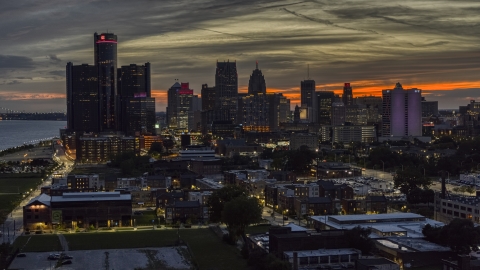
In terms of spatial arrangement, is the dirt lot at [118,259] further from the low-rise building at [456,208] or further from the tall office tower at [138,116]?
the tall office tower at [138,116]

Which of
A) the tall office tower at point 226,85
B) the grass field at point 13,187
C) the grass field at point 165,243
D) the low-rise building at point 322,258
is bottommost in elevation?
the grass field at point 165,243

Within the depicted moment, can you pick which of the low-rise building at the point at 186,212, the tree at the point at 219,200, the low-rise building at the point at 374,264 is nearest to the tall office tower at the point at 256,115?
the low-rise building at the point at 186,212

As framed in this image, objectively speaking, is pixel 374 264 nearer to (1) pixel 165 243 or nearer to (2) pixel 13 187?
(1) pixel 165 243

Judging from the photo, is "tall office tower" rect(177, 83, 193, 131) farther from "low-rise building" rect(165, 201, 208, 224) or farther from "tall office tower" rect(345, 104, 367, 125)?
"low-rise building" rect(165, 201, 208, 224)

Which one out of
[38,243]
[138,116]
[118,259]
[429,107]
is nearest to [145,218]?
[38,243]

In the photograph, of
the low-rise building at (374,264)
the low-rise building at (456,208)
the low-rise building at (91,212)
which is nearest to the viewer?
the low-rise building at (374,264)

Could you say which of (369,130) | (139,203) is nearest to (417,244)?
(139,203)

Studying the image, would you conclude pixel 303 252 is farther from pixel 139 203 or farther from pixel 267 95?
pixel 267 95
